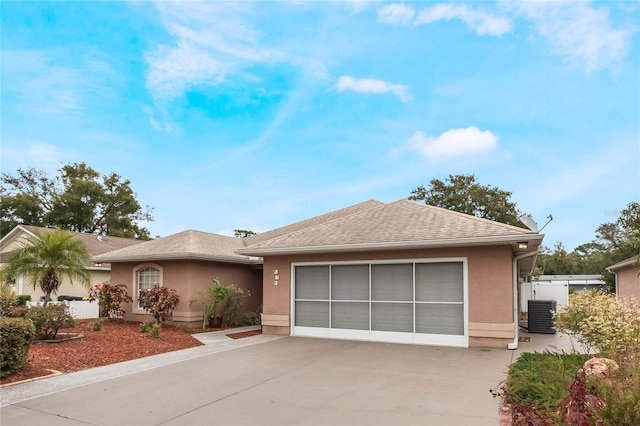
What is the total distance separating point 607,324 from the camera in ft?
23.5

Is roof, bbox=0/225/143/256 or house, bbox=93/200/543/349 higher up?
roof, bbox=0/225/143/256

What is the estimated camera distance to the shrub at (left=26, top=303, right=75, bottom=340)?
10.9 metres

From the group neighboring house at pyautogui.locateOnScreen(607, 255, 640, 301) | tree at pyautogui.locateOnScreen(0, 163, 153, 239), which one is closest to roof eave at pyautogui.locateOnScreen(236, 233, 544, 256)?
neighboring house at pyautogui.locateOnScreen(607, 255, 640, 301)

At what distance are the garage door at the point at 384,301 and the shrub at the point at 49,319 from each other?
616 centimetres

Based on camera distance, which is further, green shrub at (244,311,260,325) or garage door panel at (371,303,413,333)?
green shrub at (244,311,260,325)

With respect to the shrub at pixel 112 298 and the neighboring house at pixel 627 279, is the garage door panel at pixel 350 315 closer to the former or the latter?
the shrub at pixel 112 298

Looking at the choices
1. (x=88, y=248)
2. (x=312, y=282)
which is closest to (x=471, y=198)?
(x=312, y=282)

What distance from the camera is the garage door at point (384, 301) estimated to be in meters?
11.1

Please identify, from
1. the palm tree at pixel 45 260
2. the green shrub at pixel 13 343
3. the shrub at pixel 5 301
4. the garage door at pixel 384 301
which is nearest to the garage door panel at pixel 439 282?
the garage door at pixel 384 301

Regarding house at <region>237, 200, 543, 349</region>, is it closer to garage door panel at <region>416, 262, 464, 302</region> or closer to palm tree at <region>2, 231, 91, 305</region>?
garage door panel at <region>416, 262, 464, 302</region>

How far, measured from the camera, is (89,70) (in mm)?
13078

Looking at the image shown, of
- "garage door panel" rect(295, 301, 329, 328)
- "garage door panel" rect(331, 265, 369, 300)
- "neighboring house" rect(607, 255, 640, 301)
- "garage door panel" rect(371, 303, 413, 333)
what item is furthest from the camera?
"neighboring house" rect(607, 255, 640, 301)

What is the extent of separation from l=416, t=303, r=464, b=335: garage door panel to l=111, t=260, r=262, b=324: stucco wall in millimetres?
7895

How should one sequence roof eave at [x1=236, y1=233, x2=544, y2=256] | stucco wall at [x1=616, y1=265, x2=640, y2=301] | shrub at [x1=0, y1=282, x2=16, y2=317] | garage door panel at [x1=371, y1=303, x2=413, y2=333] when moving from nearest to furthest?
roof eave at [x1=236, y1=233, x2=544, y2=256]
shrub at [x1=0, y1=282, x2=16, y2=317]
garage door panel at [x1=371, y1=303, x2=413, y2=333]
stucco wall at [x1=616, y1=265, x2=640, y2=301]
